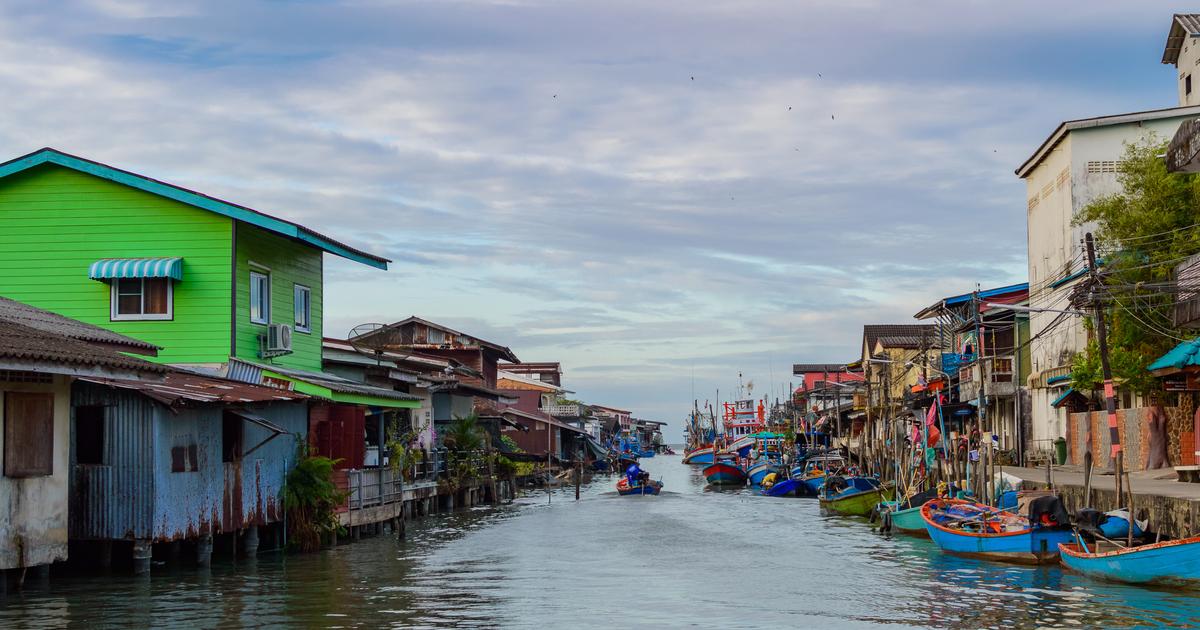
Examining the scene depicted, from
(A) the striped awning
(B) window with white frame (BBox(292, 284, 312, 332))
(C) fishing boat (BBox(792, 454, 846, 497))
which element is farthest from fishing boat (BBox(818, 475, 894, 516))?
(A) the striped awning

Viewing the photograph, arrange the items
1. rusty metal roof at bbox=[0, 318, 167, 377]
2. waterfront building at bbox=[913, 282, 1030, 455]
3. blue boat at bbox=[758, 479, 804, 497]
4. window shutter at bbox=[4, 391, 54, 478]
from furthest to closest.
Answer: blue boat at bbox=[758, 479, 804, 497] < waterfront building at bbox=[913, 282, 1030, 455] < window shutter at bbox=[4, 391, 54, 478] < rusty metal roof at bbox=[0, 318, 167, 377]

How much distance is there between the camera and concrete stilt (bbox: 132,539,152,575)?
71.2ft

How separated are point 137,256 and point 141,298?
0.99 metres

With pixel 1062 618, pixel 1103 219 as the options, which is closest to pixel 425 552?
pixel 1062 618

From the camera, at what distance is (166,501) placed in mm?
21797

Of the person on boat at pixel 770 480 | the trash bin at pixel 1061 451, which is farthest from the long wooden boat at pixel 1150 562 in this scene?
the person on boat at pixel 770 480

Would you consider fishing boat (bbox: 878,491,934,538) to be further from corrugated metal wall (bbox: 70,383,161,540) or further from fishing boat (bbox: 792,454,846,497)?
corrugated metal wall (bbox: 70,383,161,540)

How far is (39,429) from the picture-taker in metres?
19.6

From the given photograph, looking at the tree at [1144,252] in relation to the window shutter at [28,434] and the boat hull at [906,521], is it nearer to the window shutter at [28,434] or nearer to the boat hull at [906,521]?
the boat hull at [906,521]

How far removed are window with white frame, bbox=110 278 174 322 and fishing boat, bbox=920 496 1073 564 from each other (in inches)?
731

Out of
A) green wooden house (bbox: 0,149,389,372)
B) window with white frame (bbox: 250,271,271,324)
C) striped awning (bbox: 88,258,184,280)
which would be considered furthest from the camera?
window with white frame (bbox: 250,271,271,324)

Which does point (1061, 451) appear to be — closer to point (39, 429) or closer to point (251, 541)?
point (251, 541)

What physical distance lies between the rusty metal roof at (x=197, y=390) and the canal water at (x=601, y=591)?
3221 millimetres

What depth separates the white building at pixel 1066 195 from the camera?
43.3m
